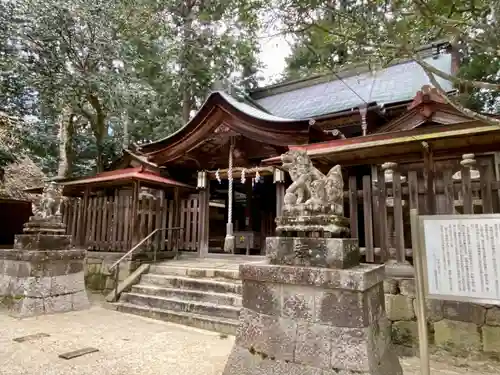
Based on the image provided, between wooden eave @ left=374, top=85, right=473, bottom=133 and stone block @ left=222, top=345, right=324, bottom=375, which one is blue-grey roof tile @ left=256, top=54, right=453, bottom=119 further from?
stone block @ left=222, top=345, right=324, bottom=375

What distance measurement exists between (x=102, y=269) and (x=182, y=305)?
3588 millimetres

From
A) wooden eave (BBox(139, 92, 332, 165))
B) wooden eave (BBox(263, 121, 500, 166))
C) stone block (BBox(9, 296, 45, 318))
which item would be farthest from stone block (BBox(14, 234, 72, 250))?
wooden eave (BBox(263, 121, 500, 166))

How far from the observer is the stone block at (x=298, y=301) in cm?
321

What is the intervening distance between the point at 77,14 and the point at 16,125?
380 centimetres

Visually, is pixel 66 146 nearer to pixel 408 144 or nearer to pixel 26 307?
pixel 26 307

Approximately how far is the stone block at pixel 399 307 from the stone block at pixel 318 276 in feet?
5.69

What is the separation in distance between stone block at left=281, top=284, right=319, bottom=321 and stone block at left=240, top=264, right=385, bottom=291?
7 centimetres

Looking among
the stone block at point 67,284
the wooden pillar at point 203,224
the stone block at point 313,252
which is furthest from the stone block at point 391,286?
the stone block at point 67,284

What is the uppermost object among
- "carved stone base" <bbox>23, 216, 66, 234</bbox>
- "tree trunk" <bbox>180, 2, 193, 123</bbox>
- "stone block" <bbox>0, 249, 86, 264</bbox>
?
"tree trunk" <bbox>180, 2, 193, 123</bbox>

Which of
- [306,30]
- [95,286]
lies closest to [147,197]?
[95,286]

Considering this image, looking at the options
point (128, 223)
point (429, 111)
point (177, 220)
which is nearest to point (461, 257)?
point (429, 111)

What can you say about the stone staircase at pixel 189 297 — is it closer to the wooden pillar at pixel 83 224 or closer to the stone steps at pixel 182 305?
the stone steps at pixel 182 305

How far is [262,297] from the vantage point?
3.50 m

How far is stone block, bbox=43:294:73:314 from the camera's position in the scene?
640cm
